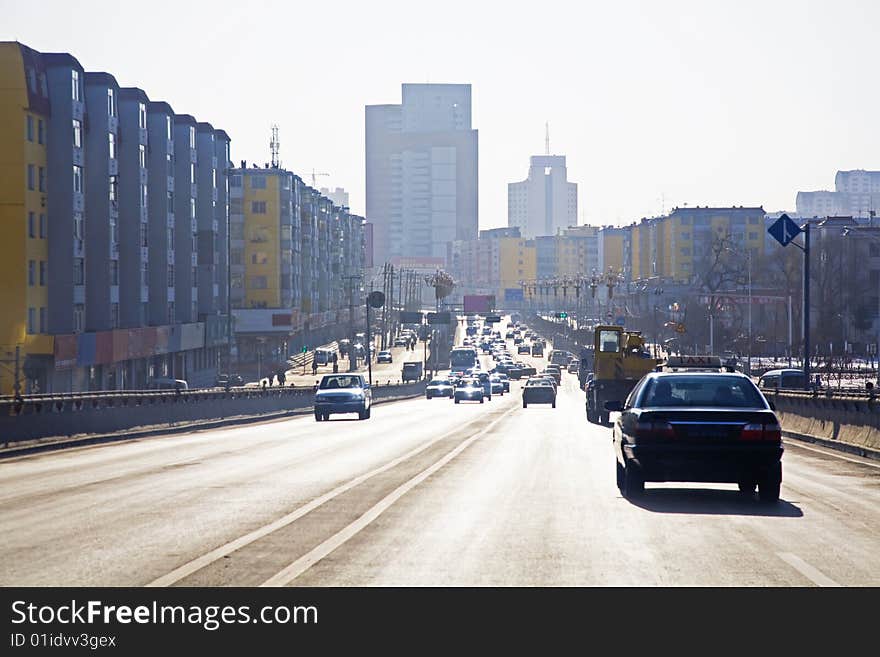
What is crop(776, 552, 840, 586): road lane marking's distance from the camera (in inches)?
423

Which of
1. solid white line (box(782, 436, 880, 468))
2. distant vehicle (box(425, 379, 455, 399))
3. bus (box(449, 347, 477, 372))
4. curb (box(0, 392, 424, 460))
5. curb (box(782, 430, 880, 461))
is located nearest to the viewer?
solid white line (box(782, 436, 880, 468))

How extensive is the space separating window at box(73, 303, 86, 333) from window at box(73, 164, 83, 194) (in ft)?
21.0

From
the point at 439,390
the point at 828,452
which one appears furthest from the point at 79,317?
the point at 828,452

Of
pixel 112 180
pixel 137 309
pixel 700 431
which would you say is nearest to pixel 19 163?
pixel 112 180

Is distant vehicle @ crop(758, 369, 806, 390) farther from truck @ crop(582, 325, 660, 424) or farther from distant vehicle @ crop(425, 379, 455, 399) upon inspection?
distant vehicle @ crop(425, 379, 455, 399)

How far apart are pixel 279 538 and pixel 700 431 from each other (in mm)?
5817

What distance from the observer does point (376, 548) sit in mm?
12492

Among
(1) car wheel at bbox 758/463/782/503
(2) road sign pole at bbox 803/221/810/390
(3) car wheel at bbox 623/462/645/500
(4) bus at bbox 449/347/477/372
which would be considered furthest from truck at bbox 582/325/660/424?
(4) bus at bbox 449/347/477/372

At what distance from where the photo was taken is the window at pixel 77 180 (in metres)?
76.8

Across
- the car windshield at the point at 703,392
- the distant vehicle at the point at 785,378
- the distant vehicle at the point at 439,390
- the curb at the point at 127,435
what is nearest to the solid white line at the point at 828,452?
the car windshield at the point at 703,392

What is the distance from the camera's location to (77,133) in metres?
77.0

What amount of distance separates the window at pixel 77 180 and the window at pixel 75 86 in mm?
3800

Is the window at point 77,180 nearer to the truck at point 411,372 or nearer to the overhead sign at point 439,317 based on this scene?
the truck at point 411,372

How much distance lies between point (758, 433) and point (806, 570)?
5462 mm
